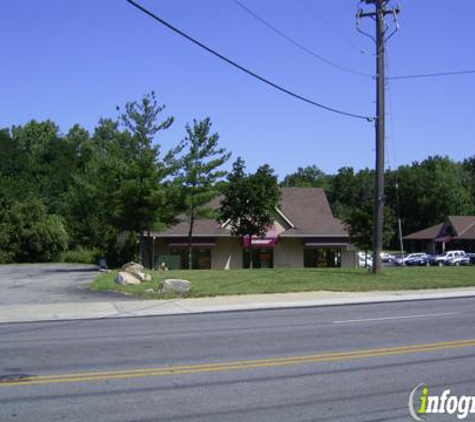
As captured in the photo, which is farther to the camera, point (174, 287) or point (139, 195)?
point (139, 195)

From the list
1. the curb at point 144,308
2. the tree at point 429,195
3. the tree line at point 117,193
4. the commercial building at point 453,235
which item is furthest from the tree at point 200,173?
the tree at point 429,195

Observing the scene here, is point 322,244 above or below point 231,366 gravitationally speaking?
above

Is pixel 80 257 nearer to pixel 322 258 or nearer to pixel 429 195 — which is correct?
pixel 322 258

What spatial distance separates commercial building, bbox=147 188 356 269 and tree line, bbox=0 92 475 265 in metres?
1.83

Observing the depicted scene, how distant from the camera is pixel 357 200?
128625 mm

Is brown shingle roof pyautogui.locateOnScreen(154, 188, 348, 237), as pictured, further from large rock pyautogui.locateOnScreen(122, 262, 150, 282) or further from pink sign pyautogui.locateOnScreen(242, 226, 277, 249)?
large rock pyautogui.locateOnScreen(122, 262, 150, 282)

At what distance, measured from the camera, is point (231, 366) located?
901 cm

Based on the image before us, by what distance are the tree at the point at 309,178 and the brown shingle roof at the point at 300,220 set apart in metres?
72.4

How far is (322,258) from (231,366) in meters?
40.4

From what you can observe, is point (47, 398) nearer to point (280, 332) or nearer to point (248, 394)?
point (248, 394)

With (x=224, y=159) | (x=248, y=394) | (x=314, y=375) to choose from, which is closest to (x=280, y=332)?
(x=314, y=375)

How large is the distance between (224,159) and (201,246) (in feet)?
24.3

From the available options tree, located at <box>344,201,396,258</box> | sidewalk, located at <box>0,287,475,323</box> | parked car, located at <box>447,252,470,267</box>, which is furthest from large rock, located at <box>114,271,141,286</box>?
parked car, located at <box>447,252,470,267</box>

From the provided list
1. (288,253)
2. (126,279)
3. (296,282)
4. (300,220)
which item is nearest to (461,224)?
(300,220)
